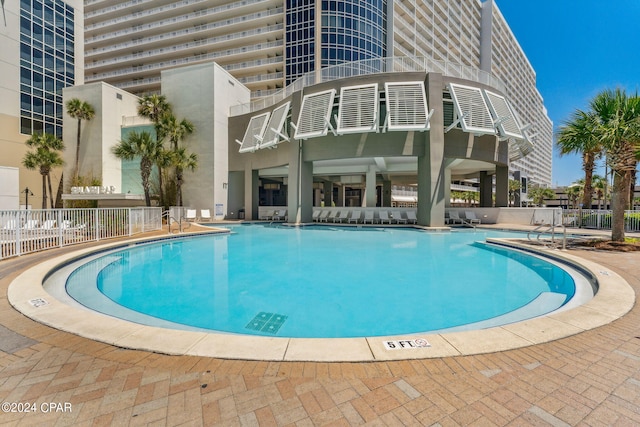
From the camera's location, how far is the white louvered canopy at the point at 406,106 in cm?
1633

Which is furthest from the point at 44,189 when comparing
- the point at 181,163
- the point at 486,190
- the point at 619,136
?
the point at 486,190

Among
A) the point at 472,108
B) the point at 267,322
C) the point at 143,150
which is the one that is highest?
the point at 472,108

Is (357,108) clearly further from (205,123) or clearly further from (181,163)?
(181,163)

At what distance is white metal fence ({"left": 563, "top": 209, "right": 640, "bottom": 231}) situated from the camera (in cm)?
1581

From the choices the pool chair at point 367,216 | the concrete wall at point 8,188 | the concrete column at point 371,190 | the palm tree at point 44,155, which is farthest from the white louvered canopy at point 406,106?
the palm tree at point 44,155

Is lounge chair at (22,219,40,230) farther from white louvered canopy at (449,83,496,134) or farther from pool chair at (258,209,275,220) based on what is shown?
white louvered canopy at (449,83,496,134)

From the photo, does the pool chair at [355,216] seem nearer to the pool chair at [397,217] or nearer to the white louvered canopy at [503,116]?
the pool chair at [397,217]

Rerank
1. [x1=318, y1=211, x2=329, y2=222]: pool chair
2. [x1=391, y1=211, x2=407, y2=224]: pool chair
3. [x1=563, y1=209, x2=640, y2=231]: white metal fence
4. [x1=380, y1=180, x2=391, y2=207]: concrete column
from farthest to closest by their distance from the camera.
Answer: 1. [x1=380, y1=180, x2=391, y2=207]: concrete column
2. [x1=318, y1=211, x2=329, y2=222]: pool chair
3. [x1=391, y1=211, x2=407, y2=224]: pool chair
4. [x1=563, y1=209, x2=640, y2=231]: white metal fence

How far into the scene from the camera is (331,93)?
18.2m

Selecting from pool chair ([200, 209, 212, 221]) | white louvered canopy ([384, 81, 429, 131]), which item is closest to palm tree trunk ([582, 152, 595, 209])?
white louvered canopy ([384, 81, 429, 131])

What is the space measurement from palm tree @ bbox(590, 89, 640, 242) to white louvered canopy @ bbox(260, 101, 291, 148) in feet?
53.5

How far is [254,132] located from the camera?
2336 cm

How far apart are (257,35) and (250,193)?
26.3 m

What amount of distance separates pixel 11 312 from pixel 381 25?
46211 millimetres
